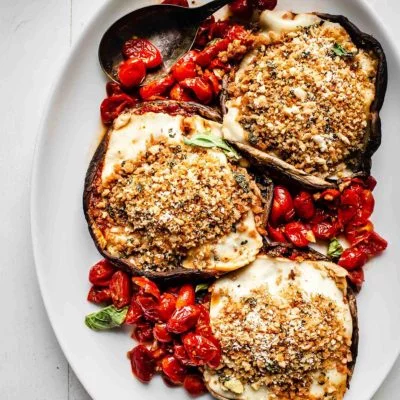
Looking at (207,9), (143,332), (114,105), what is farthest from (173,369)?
(207,9)

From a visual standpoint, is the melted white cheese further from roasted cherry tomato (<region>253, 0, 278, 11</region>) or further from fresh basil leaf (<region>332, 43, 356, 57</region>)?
roasted cherry tomato (<region>253, 0, 278, 11</region>)

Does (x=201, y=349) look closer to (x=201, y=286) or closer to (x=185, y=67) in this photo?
(x=201, y=286)

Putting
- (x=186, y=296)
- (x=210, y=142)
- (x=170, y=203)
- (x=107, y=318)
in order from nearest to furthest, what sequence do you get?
1. (x=170, y=203)
2. (x=210, y=142)
3. (x=186, y=296)
4. (x=107, y=318)

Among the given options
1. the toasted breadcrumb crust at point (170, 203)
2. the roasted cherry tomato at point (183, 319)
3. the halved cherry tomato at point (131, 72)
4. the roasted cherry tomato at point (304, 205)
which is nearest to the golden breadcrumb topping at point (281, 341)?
the roasted cherry tomato at point (183, 319)

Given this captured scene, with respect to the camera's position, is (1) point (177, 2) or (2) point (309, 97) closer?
(2) point (309, 97)

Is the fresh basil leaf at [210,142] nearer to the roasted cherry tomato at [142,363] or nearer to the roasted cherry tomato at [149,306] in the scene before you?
the roasted cherry tomato at [149,306]

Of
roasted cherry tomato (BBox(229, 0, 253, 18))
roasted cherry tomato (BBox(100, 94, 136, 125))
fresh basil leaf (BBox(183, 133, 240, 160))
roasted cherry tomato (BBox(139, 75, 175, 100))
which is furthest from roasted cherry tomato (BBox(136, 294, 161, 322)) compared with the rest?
roasted cherry tomato (BBox(229, 0, 253, 18))

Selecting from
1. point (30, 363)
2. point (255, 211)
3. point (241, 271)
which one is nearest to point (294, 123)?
point (255, 211)
